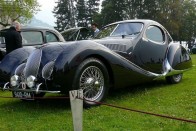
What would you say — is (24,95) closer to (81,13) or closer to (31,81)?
(31,81)

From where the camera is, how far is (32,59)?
6.61m

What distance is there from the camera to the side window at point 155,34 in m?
8.51

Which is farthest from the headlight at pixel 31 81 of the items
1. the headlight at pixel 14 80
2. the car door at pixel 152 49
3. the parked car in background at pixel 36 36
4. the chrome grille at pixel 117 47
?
the parked car in background at pixel 36 36

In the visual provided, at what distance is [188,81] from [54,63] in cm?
475

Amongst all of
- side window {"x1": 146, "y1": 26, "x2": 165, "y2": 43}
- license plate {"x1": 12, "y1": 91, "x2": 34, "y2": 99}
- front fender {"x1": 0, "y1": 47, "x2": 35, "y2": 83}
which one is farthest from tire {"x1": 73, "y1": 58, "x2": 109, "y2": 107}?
side window {"x1": 146, "y1": 26, "x2": 165, "y2": 43}

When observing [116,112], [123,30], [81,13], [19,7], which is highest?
[123,30]

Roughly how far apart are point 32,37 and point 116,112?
567cm

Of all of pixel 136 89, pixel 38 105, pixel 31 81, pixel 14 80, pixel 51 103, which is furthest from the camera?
pixel 136 89

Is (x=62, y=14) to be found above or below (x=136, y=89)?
below

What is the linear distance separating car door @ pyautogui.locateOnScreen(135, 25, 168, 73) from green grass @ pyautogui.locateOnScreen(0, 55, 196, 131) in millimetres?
597

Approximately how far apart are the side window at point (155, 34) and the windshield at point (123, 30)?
0.87 ft

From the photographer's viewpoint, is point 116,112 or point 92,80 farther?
point 92,80

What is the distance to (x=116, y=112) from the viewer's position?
20.0 feet

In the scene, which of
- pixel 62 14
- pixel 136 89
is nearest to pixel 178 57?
pixel 136 89
